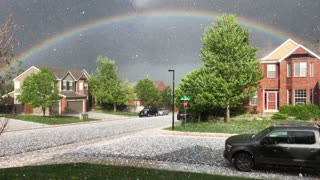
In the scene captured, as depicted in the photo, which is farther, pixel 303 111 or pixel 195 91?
pixel 195 91

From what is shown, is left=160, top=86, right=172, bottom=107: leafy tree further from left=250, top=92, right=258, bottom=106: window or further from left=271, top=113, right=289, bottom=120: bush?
left=271, top=113, right=289, bottom=120: bush

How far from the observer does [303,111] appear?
37.1 m

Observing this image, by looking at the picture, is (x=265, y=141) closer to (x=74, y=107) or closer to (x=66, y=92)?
(x=74, y=107)

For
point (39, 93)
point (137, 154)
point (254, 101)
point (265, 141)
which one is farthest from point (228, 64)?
point (39, 93)

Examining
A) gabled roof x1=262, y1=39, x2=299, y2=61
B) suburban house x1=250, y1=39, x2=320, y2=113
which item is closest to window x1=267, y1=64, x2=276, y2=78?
suburban house x1=250, y1=39, x2=320, y2=113

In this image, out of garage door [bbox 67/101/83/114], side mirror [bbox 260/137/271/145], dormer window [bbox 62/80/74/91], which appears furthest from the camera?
dormer window [bbox 62/80/74/91]

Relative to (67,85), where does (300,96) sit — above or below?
below

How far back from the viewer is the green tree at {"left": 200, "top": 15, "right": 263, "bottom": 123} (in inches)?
1426

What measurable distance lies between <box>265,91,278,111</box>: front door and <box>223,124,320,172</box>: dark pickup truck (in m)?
27.5

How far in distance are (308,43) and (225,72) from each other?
14217mm

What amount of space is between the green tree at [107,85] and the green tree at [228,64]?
126 feet

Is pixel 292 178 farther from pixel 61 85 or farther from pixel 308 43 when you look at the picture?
pixel 61 85

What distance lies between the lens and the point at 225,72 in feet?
121

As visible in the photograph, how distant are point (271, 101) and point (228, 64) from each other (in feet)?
27.8
